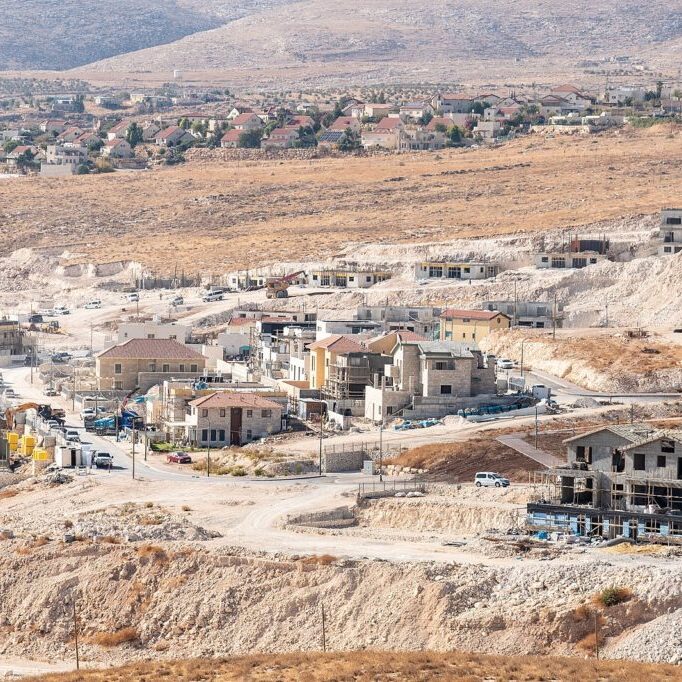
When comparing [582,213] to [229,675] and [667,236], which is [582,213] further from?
[229,675]

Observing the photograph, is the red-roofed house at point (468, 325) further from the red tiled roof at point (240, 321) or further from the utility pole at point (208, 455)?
the utility pole at point (208, 455)

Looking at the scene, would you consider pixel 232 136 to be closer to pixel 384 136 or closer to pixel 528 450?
pixel 384 136

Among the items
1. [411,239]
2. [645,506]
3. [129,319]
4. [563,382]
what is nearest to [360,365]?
[563,382]

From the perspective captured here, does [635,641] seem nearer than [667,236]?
Yes

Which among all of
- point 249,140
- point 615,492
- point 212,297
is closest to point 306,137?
point 249,140

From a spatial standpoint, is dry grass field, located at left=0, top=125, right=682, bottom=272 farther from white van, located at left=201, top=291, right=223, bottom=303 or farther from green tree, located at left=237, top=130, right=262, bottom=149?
white van, located at left=201, top=291, right=223, bottom=303

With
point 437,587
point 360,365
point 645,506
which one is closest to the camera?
point 437,587

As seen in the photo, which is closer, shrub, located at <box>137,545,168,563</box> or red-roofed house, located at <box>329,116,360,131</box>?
shrub, located at <box>137,545,168,563</box>

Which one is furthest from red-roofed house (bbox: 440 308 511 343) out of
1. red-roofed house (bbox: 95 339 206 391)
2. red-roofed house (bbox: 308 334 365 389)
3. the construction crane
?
the construction crane
